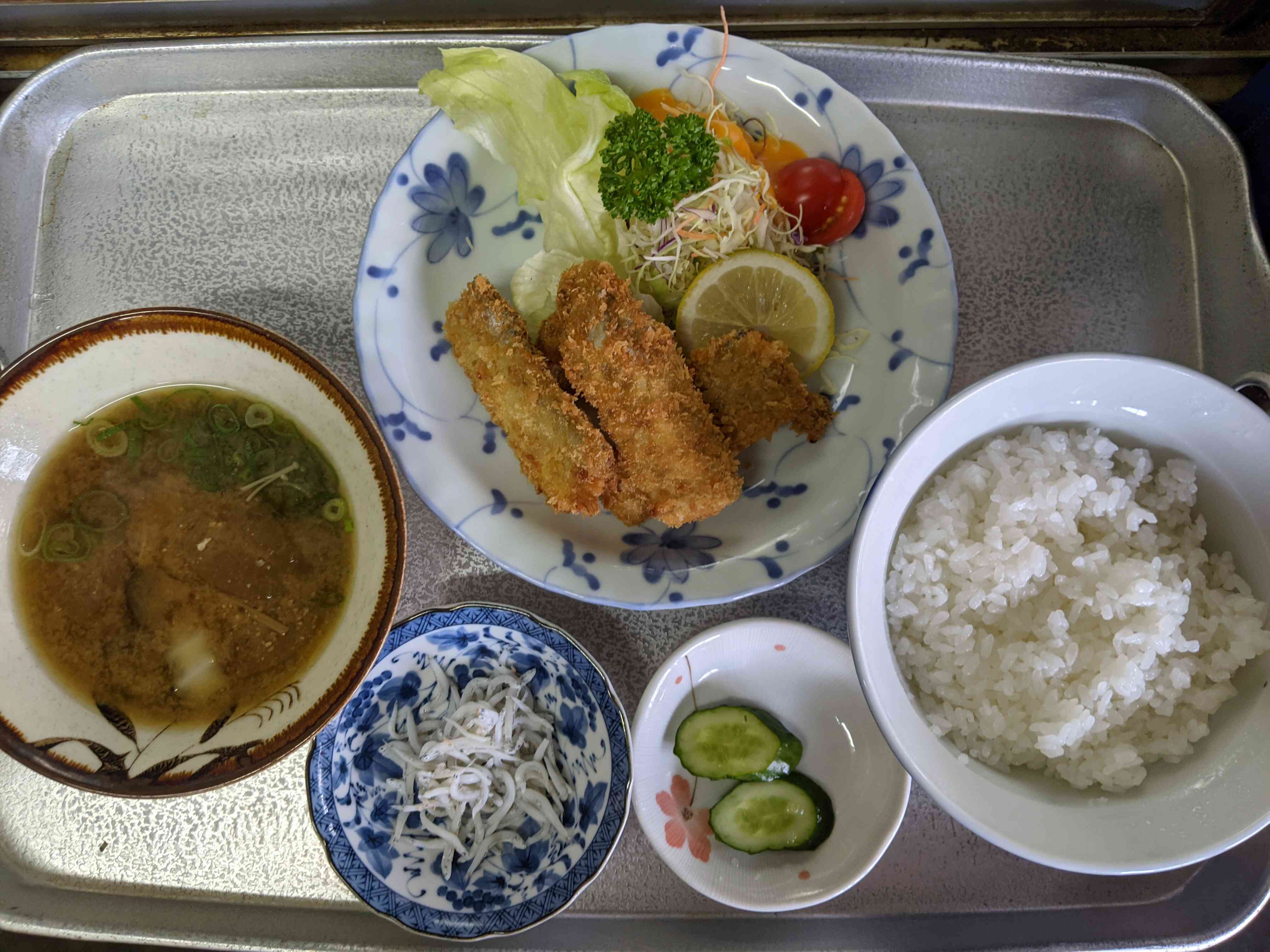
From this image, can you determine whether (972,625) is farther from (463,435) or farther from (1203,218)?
(1203,218)

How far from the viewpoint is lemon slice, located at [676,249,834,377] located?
5.16ft

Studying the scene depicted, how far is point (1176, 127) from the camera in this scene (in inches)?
70.6

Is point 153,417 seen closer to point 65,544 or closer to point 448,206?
point 65,544

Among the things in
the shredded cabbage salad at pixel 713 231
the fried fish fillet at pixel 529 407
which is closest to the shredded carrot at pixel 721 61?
the shredded cabbage salad at pixel 713 231

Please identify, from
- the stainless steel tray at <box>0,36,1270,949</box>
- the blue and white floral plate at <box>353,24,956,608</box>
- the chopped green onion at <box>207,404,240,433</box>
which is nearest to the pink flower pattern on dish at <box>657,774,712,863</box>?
the stainless steel tray at <box>0,36,1270,949</box>

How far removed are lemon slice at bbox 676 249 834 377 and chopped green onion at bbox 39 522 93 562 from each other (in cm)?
131

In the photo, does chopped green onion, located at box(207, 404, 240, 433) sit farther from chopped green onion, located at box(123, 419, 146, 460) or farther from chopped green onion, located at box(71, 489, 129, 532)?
chopped green onion, located at box(71, 489, 129, 532)

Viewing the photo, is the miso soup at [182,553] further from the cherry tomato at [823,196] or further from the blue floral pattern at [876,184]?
the blue floral pattern at [876,184]

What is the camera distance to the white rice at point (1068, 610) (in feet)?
4.10

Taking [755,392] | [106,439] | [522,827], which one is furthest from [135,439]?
[755,392]

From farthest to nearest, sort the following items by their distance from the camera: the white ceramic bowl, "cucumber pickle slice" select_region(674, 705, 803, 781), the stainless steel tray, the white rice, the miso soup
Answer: the stainless steel tray < "cucumber pickle slice" select_region(674, 705, 803, 781) < the miso soup < the white rice < the white ceramic bowl

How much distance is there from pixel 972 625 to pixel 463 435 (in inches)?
43.4

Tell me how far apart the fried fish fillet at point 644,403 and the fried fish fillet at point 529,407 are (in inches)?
2.4

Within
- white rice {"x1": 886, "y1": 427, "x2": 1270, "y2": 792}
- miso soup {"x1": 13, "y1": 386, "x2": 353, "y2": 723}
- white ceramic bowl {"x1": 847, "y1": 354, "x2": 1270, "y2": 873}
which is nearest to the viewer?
white ceramic bowl {"x1": 847, "y1": 354, "x2": 1270, "y2": 873}
